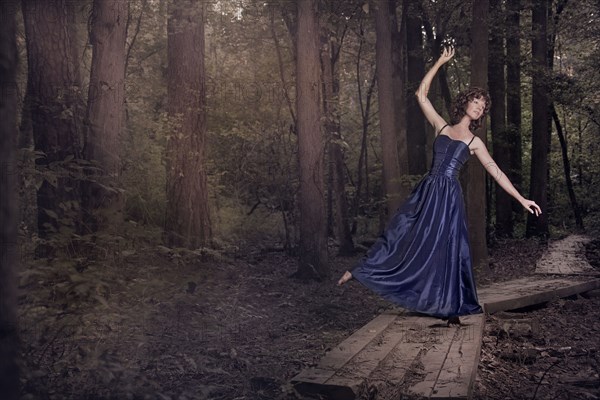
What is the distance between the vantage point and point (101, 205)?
8.04 metres

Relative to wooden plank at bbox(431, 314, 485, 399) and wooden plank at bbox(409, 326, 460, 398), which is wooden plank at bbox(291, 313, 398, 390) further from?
wooden plank at bbox(431, 314, 485, 399)

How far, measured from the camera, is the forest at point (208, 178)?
17.3 ft

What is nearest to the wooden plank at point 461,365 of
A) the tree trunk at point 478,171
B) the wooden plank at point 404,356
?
the wooden plank at point 404,356

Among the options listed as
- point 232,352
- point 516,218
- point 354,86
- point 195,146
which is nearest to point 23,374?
point 232,352

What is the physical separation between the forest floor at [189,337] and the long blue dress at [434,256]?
2.28ft

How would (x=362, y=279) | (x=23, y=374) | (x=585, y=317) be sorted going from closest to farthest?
(x=23, y=374) → (x=362, y=279) → (x=585, y=317)

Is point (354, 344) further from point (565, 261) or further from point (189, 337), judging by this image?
point (565, 261)

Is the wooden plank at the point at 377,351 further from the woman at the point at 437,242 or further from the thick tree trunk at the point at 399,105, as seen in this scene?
the thick tree trunk at the point at 399,105

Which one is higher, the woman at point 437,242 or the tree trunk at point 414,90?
the tree trunk at point 414,90

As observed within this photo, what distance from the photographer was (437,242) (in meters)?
6.47

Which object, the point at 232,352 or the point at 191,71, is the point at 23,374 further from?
the point at 191,71

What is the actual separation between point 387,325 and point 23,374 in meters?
3.59

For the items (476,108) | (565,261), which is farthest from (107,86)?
(565,261)

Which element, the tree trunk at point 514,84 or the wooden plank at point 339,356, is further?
the tree trunk at point 514,84
